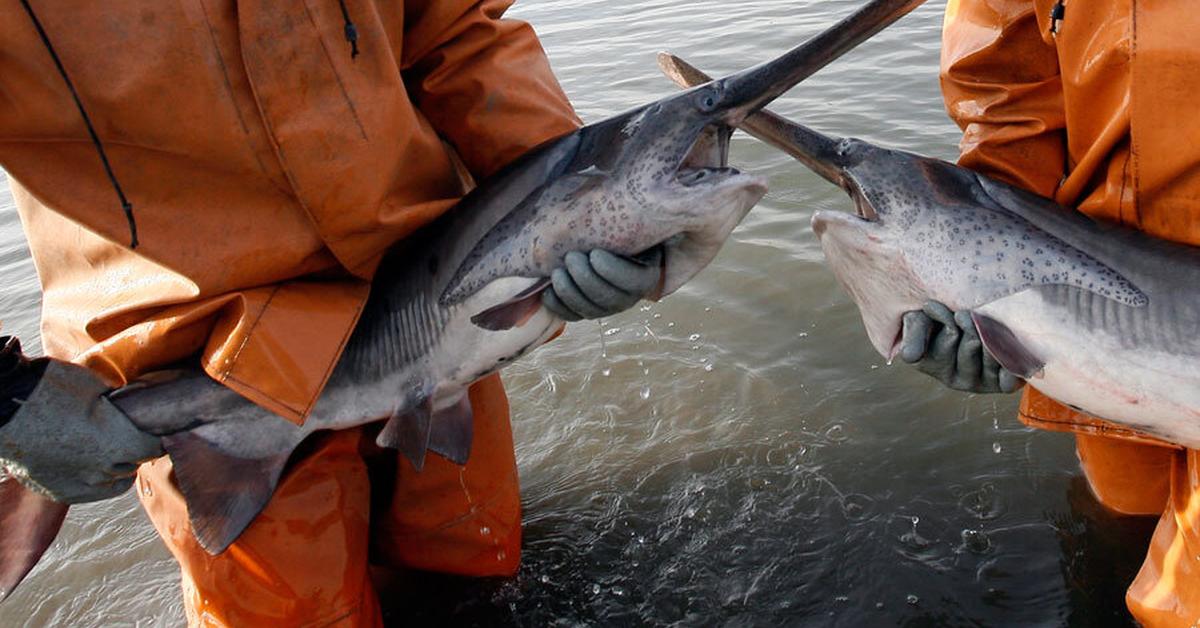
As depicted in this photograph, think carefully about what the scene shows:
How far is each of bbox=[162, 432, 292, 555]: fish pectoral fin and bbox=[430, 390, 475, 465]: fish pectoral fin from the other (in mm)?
538

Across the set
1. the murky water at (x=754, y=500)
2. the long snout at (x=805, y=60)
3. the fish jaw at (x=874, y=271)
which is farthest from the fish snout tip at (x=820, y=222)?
the murky water at (x=754, y=500)

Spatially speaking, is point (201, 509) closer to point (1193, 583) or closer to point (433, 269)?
point (433, 269)

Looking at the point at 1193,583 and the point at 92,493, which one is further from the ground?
the point at 92,493

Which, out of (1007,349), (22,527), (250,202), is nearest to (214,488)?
(22,527)

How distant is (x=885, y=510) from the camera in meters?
3.38

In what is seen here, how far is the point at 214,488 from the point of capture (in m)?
2.73

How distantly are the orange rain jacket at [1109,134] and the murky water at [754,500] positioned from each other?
1.00ft

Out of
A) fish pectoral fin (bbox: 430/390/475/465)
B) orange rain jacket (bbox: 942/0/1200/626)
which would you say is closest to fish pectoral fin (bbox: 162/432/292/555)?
fish pectoral fin (bbox: 430/390/475/465)

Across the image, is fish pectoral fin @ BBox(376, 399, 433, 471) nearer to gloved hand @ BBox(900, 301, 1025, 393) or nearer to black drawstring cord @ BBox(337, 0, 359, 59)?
black drawstring cord @ BBox(337, 0, 359, 59)

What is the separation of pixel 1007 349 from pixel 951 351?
0.50ft

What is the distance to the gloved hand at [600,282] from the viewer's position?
8.27 ft

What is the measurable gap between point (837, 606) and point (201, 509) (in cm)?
203

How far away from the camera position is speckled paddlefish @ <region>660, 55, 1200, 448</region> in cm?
248

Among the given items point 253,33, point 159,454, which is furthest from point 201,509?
point 253,33
